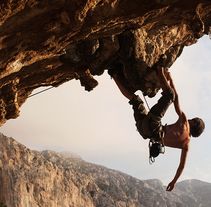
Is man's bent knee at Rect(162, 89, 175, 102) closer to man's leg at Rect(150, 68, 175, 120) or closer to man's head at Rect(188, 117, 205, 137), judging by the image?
man's leg at Rect(150, 68, 175, 120)

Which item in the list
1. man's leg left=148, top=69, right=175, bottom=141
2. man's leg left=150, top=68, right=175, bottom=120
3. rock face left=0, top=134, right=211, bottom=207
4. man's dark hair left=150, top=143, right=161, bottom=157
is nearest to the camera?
man's leg left=148, top=69, right=175, bottom=141

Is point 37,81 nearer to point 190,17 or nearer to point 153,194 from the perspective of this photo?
point 190,17

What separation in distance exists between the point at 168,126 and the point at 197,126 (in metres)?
0.66

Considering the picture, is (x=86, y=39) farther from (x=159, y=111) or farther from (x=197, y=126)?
(x=197, y=126)

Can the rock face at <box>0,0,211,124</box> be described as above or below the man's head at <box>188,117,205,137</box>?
above

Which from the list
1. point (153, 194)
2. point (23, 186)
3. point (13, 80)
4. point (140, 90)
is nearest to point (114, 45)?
point (140, 90)

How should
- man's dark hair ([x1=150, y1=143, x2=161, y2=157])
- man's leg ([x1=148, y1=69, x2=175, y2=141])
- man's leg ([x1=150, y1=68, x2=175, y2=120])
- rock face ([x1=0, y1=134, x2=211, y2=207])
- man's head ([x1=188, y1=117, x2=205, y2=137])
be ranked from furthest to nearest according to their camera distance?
rock face ([x1=0, y1=134, x2=211, y2=207])
man's head ([x1=188, y1=117, x2=205, y2=137])
man's dark hair ([x1=150, y1=143, x2=161, y2=157])
man's leg ([x1=150, y1=68, x2=175, y2=120])
man's leg ([x1=148, y1=69, x2=175, y2=141])

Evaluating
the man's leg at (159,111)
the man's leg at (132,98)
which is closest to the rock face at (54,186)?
the man's leg at (132,98)

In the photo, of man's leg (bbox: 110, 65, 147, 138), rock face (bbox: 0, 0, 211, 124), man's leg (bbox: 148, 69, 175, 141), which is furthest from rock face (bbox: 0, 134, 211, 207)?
man's leg (bbox: 148, 69, 175, 141)

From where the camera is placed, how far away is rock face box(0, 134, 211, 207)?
61969 millimetres

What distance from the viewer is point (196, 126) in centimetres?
923

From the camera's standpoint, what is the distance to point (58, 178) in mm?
79125

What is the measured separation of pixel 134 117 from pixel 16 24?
3457 mm

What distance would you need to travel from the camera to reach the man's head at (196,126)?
923 cm
